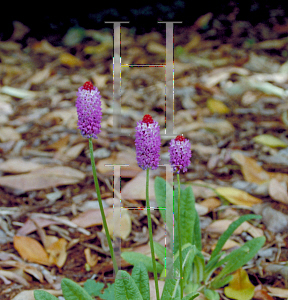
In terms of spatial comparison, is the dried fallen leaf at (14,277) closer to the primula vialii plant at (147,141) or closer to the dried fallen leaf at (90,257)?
the dried fallen leaf at (90,257)

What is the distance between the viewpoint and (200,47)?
4301mm

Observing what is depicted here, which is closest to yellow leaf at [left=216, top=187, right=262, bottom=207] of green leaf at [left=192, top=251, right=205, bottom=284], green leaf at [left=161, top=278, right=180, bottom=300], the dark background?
green leaf at [left=192, top=251, right=205, bottom=284]

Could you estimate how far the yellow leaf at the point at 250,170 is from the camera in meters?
2.35

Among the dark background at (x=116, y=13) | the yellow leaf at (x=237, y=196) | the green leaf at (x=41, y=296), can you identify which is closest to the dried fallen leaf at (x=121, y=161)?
the yellow leaf at (x=237, y=196)

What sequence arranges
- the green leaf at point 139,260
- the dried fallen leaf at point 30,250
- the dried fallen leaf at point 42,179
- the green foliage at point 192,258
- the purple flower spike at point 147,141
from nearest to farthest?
1. the purple flower spike at point 147,141
2. the green foliage at point 192,258
3. the green leaf at point 139,260
4. the dried fallen leaf at point 30,250
5. the dried fallen leaf at point 42,179

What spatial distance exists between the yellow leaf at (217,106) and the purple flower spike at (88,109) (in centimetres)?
230

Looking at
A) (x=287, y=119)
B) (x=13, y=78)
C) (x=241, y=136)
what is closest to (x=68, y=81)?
(x=13, y=78)

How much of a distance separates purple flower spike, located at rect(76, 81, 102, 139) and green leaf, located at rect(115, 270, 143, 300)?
43cm

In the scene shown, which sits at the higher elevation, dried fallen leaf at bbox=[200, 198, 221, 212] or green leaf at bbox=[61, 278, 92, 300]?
dried fallen leaf at bbox=[200, 198, 221, 212]

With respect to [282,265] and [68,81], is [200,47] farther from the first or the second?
[282,265]

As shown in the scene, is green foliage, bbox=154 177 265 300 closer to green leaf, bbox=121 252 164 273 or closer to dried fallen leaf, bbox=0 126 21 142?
green leaf, bbox=121 252 164 273

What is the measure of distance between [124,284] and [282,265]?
2.84 ft

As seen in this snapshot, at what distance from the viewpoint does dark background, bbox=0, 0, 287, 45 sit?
4.64 m

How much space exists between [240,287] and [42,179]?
4.31 ft
